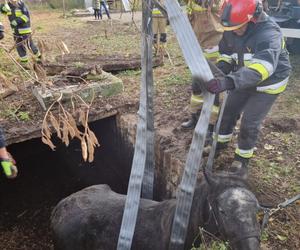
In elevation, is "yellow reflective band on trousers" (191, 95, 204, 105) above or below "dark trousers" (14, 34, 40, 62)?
below

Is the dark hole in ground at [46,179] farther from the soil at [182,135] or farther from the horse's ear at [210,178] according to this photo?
the horse's ear at [210,178]

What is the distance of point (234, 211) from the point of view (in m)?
2.53

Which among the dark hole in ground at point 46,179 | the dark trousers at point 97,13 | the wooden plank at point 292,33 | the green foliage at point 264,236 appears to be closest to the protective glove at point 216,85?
the green foliage at point 264,236

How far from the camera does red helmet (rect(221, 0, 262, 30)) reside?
132 inches

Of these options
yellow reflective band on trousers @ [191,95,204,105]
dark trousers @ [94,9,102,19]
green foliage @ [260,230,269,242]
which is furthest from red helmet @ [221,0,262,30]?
dark trousers @ [94,9,102,19]

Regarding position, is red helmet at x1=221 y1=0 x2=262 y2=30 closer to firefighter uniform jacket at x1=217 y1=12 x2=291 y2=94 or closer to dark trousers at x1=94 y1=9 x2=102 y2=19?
firefighter uniform jacket at x1=217 y1=12 x2=291 y2=94

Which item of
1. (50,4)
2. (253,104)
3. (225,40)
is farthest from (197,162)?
(50,4)

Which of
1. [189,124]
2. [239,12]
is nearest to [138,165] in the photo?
[239,12]

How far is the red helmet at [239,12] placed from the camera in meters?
3.35

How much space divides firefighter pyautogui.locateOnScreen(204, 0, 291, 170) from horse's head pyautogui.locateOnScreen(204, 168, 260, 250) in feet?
2.71

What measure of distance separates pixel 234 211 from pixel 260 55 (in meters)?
1.65

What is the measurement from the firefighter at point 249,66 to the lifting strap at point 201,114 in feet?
2.11

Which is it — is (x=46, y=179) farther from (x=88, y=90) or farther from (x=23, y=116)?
(x=88, y=90)

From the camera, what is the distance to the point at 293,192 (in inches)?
149
